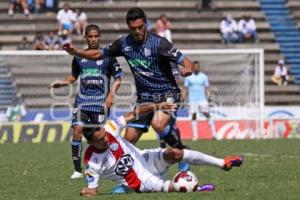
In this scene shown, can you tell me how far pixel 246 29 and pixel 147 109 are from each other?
25.3 meters

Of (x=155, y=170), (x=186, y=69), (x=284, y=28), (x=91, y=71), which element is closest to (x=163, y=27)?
(x=284, y=28)

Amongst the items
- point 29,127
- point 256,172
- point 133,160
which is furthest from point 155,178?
point 29,127

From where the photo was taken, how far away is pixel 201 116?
94.7 feet

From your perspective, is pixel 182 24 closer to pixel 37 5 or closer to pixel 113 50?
Answer: pixel 37 5

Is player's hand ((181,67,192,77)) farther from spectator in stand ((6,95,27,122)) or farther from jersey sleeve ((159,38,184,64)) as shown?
spectator in stand ((6,95,27,122))

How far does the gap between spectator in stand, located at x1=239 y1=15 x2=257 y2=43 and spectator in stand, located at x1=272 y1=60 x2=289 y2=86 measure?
2589 millimetres

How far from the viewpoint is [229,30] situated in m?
36.6

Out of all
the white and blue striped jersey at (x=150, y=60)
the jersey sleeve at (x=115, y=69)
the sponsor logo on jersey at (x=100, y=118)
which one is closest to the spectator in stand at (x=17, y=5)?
the jersey sleeve at (x=115, y=69)

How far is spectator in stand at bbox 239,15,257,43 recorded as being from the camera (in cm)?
3666

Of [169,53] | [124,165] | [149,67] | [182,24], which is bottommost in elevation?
[182,24]

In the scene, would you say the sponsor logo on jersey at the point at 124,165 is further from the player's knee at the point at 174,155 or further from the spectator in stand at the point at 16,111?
the spectator in stand at the point at 16,111

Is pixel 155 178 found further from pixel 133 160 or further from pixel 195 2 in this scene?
pixel 195 2

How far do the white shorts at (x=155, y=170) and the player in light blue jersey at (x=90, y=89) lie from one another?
3609 millimetres

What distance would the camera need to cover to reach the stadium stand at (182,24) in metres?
35.7
